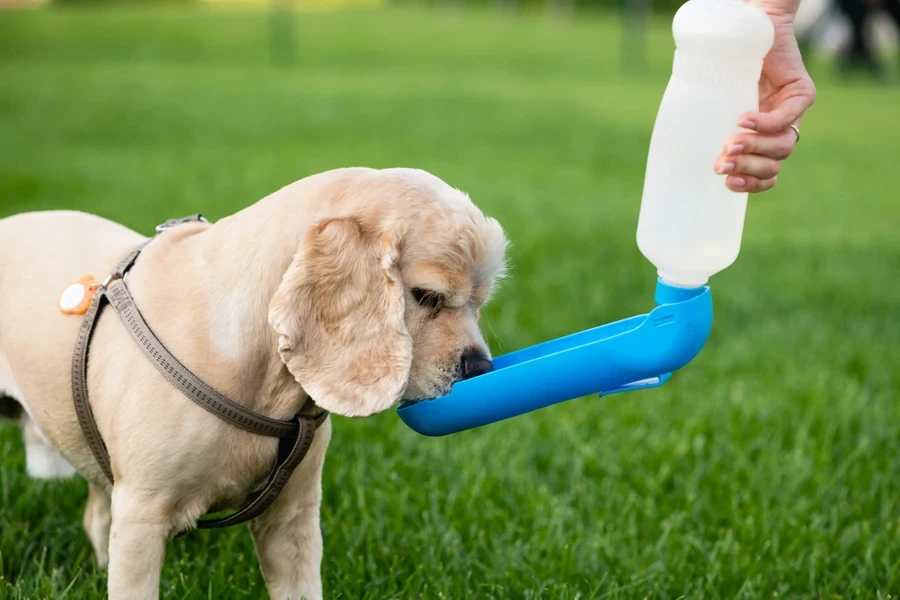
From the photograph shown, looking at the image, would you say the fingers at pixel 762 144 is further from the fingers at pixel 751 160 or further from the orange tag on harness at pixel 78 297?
the orange tag on harness at pixel 78 297

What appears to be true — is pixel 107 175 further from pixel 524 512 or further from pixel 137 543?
pixel 137 543

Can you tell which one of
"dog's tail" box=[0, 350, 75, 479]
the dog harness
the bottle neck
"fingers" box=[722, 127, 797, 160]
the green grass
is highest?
the bottle neck

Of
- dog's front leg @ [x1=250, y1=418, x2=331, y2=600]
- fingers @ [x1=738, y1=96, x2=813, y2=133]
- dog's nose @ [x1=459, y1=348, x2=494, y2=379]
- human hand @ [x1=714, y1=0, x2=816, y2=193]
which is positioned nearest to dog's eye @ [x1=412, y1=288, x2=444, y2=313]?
dog's nose @ [x1=459, y1=348, x2=494, y2=379]

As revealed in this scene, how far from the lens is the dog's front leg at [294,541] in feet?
10.0

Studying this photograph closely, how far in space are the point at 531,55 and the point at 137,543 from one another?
28315 mm

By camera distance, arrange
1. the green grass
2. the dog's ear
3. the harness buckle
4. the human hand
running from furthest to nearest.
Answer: the green grass, the harness buckle, the human hand, the dog's ear

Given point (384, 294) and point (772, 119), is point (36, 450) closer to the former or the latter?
point (384, 294)

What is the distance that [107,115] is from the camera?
49.4ft

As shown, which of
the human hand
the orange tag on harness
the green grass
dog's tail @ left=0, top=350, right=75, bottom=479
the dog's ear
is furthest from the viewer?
the green grass

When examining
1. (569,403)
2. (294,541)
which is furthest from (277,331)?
(569,403)

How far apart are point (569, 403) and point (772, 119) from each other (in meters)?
2.87

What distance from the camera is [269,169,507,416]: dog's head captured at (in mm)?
2619

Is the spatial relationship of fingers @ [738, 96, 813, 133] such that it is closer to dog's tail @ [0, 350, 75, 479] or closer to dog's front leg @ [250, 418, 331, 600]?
dog's front leg @ [250, 418, 331, 600]

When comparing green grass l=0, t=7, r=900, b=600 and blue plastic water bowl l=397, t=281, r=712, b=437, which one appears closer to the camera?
blue plastic water bowl l=397, t=281, r=712, b=437
